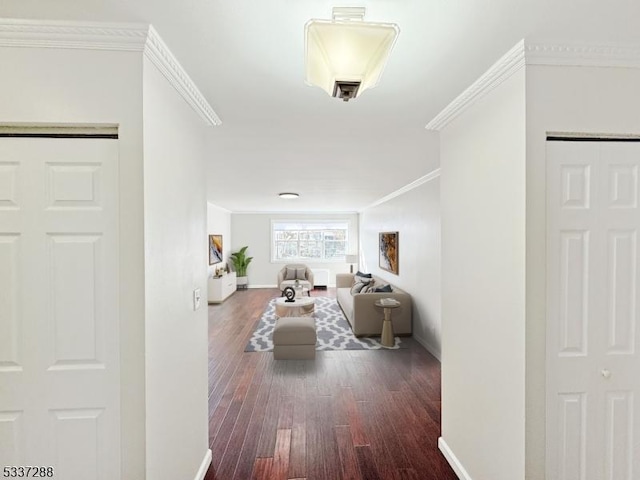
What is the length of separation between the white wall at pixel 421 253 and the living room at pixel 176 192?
8.32ft

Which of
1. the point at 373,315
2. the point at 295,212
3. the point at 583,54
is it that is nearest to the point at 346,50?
the point at 583,54

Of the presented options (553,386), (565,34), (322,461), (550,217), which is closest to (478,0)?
(565,34)

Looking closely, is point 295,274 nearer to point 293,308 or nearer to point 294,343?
point 293,308

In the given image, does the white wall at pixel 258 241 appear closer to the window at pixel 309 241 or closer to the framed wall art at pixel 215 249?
the window at pixel 309 241

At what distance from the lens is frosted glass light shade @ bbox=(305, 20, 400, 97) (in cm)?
107

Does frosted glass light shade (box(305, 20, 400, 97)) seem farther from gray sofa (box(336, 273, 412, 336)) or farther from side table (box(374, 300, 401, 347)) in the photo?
gray sofa (box(336, 273, 412, 336))

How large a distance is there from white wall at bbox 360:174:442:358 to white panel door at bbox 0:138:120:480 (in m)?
3.87

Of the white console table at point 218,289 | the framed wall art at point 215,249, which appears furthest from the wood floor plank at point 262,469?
the framed wall art at point 215,249

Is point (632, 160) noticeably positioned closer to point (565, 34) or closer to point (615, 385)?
point (565, 34)

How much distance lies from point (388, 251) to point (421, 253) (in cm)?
198

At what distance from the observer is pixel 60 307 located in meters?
1.40

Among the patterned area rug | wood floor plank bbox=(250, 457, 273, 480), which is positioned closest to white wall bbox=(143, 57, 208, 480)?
wood floor plank bbox=(250, 457, 273, 480)

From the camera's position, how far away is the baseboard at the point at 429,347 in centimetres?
431

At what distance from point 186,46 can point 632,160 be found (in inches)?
88.6
